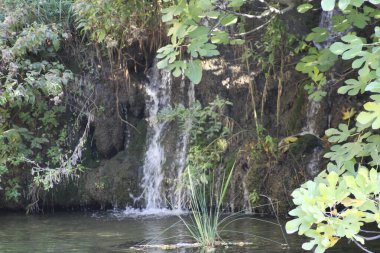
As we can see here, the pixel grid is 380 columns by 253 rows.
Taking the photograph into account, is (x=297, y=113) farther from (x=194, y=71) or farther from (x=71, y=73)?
(x=194, y=71)

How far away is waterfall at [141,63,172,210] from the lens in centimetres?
1043

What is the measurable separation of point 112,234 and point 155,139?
293 cm

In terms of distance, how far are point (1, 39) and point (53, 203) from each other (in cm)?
281

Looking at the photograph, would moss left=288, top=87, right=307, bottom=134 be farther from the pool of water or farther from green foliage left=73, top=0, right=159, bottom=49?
green foliage left=73, top=0, right=159, bottom=49

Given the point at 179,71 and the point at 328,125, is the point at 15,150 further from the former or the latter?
the point at 179,71

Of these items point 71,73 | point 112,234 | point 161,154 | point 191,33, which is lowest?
point 112,234

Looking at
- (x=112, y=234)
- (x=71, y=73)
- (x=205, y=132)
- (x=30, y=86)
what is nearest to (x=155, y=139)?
(x=205, y=132)

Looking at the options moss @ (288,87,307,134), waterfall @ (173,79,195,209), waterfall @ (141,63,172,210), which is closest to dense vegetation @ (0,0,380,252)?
waterfall @ (173,79,195,209)

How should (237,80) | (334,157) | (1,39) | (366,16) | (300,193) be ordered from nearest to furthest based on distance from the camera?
(300,193), (334,157), (366,16), (1,39), (237,80)

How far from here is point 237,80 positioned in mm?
10352

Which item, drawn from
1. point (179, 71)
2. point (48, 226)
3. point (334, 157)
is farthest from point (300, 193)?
point (48, 226)

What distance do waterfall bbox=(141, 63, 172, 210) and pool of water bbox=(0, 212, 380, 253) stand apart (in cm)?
70

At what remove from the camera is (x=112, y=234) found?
811 centimetres

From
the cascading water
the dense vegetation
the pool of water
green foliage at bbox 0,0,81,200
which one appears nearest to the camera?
the pool of water
